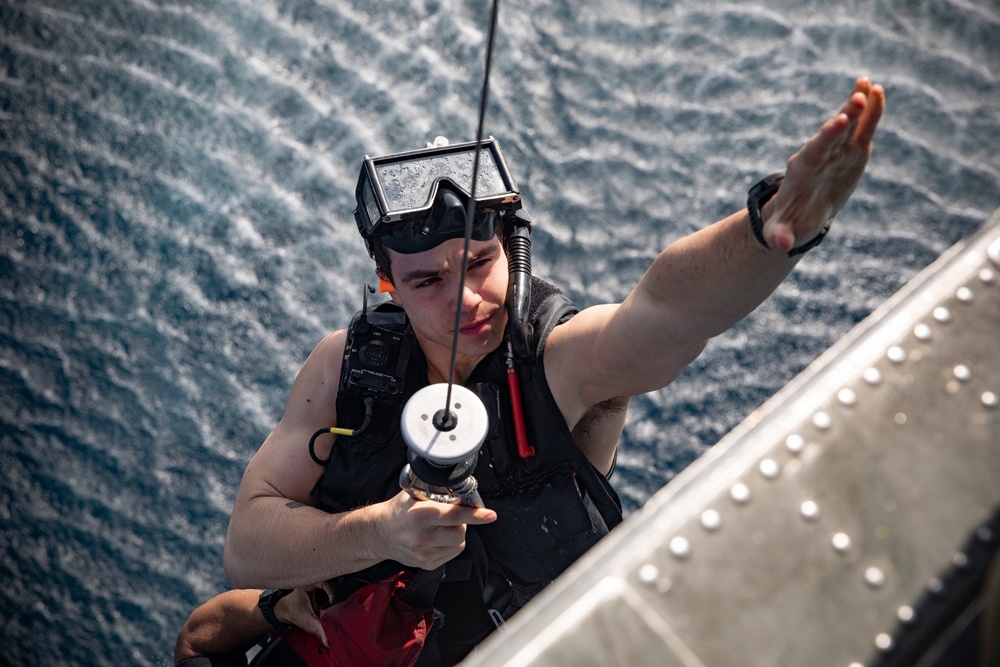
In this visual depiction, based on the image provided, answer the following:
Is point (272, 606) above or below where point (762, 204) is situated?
below

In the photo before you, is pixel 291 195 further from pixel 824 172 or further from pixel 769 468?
pixel 769 468

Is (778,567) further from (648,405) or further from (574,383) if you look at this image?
(648,405)

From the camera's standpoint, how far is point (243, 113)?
3.57 metres

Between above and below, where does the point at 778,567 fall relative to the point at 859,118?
below

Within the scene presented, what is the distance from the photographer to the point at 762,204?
1.34 m

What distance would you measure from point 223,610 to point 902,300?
2.06m

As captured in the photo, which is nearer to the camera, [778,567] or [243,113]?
[778,567]

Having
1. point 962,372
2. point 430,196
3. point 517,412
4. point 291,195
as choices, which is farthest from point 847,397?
point 291,195

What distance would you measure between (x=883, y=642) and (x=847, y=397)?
29 cm

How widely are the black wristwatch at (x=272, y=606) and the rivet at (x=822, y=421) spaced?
164cm

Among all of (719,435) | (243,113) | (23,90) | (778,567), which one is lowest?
(719,435)

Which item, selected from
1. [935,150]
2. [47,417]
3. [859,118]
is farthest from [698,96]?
[47,417]

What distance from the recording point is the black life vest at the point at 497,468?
6.19ft

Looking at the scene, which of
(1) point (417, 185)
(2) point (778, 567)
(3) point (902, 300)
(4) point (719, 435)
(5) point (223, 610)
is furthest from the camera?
(4) point (719, 435)
